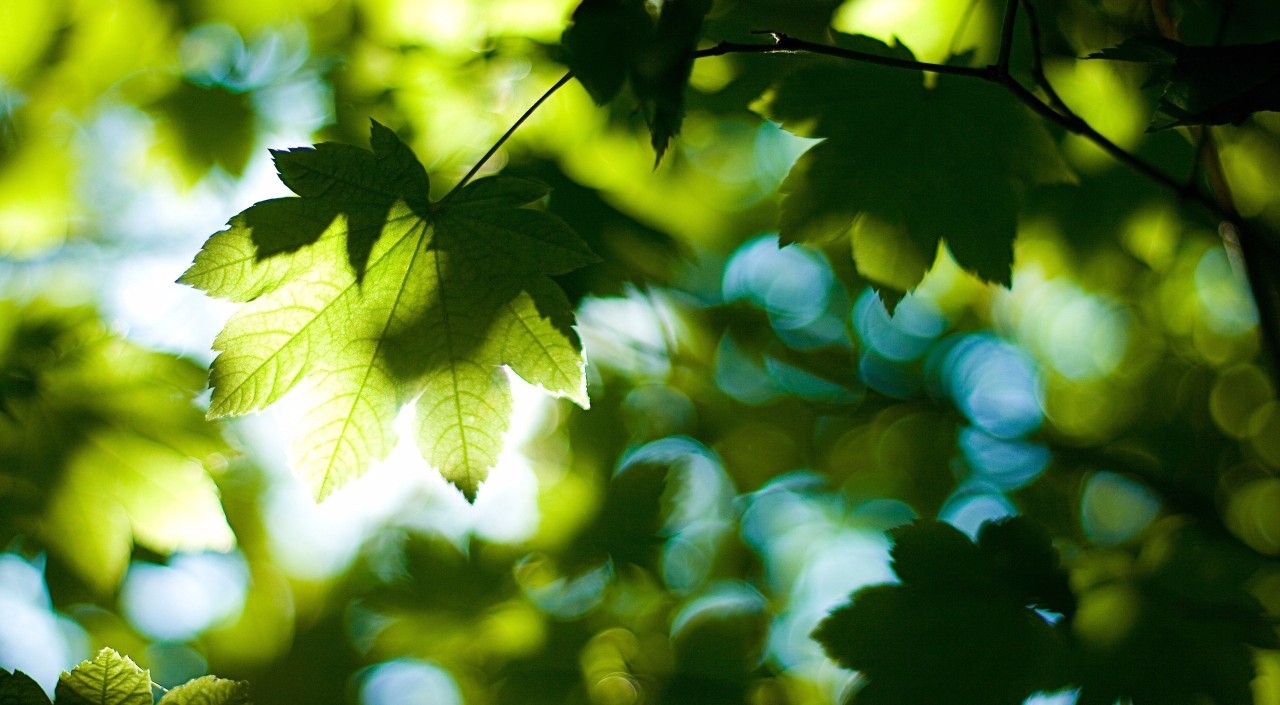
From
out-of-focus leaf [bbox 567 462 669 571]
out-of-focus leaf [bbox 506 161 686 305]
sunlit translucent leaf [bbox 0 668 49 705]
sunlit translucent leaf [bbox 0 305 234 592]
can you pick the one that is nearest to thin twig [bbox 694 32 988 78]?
out-of-focus leaf [bbox 506 161 686 305]

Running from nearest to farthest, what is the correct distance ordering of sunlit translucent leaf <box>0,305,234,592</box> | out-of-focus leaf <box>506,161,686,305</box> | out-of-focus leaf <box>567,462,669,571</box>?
1. sunlit translucent leaf <box>0,305,234,592</box>
2. out-of-focus leaf <box>506,161,686,305</box>
3. out-of-focus leaf <box>567,462,669,571</box>

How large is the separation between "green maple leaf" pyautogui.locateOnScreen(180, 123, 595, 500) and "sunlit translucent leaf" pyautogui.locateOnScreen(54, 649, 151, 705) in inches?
14.4

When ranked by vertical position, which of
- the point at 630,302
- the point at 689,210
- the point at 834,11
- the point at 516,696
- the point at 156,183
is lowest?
the point at 516,696

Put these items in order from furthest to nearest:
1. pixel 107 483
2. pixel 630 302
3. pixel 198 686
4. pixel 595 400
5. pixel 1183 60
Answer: pixel 595 400, pixel 630 302, pixel 107 483, pixel 198 686, pixel 1183 60

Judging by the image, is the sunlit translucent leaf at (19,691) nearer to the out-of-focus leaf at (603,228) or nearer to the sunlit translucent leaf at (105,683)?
the sunlit translucent leaf at (105,683)

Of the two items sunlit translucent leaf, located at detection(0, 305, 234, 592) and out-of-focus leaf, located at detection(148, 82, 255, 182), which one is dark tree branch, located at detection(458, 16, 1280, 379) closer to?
sunlit translucent leaf, located at detection(0, 305, 234, 592)

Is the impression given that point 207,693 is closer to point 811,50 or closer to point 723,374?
Result: point 811,50

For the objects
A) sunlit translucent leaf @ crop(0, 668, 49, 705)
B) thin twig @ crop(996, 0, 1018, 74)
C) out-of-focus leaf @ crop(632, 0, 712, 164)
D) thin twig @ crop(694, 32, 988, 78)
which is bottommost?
sunlit translucent leaf @ crop(0, 668, 49, 705)

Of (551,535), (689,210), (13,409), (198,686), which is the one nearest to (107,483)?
(13,409)

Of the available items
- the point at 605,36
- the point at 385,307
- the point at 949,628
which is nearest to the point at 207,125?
the point at 385,307

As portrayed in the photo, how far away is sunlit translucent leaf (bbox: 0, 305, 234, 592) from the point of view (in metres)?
1.89

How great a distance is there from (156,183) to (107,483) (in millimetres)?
1226

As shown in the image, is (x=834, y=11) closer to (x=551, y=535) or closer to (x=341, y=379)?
(x=341, y=379)

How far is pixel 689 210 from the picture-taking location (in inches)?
111
